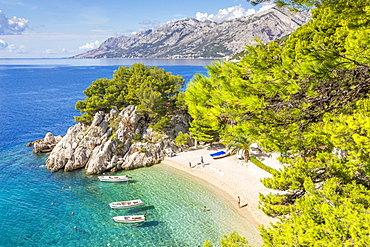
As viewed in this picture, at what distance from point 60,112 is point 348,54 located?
254 ft

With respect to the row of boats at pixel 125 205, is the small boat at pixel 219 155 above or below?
above

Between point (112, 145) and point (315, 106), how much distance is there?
1394 inches

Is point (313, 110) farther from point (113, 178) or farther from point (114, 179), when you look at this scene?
point (113, 178)

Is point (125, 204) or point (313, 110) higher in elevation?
point (313, 110)

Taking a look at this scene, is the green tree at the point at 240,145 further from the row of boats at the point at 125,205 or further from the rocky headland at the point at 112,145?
the row of boats at the point at 125,205

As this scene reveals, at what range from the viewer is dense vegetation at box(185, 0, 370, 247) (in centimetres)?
535

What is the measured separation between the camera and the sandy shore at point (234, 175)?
78.4ft

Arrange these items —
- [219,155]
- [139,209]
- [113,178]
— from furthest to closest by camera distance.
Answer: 1. [219,155]
2. [113,178]
3. [139,209]

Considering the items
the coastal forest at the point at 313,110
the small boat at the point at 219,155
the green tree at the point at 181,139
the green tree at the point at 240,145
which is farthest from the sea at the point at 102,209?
the coastal forest at the point at 313,110

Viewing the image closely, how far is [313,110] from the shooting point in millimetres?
7008

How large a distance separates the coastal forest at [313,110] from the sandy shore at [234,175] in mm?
15160

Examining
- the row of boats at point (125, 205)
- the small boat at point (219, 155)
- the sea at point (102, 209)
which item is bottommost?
the sea at point (102, 209)

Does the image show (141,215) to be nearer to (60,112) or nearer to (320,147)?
(320,147)

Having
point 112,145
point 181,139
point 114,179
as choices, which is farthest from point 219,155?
point 112,145
